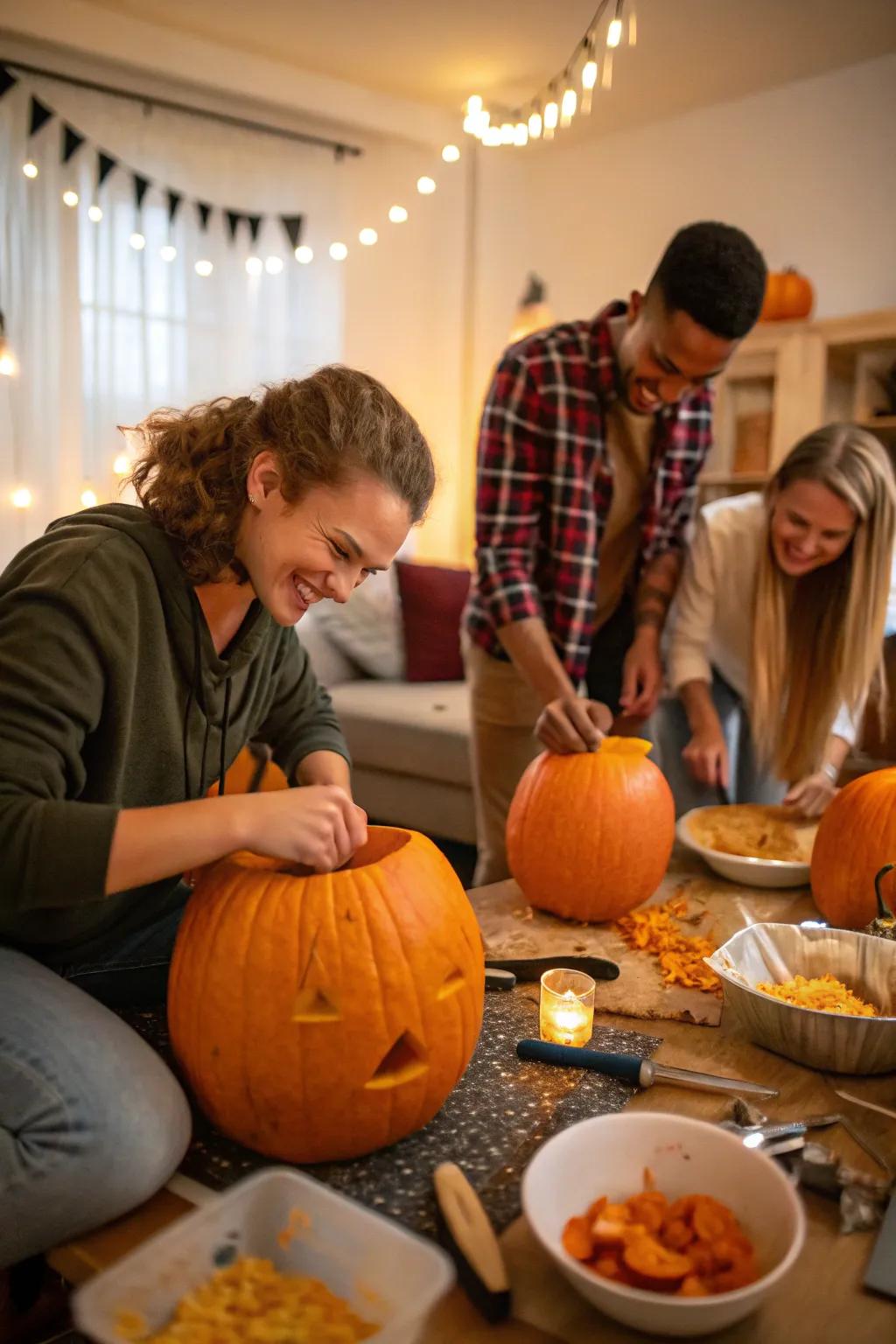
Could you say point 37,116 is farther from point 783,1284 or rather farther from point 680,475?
point 783,1284

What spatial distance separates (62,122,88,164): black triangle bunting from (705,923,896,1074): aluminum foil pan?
13.2 ft

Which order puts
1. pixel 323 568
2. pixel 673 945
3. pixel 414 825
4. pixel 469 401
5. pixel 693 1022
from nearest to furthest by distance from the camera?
pixel 323 568, pixel 693 1022, pixel 673 945, pixel 414 825, pixel 469 401

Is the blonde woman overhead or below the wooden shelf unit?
below

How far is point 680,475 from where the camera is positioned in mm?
1996

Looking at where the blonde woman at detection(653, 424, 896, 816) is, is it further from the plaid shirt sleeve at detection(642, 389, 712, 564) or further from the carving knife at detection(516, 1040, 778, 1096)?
the carving knife at detection(516, 1040, 778, 1096)

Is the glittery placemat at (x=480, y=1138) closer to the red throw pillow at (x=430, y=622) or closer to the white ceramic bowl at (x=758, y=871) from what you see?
the white ceramic bowl at (x=758, y=871)

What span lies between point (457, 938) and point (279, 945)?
0.17 meters

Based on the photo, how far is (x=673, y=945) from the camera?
1334mm

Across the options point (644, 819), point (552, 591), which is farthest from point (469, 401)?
point (644, 819)

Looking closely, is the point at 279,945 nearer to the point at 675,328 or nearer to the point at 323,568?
the point at 323,568

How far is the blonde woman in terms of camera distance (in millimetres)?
1761

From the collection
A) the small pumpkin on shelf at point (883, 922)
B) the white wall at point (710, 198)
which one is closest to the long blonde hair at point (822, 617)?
the small pumpkin on shelf at point (883, 922)

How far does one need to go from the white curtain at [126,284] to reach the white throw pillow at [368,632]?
1053 mm

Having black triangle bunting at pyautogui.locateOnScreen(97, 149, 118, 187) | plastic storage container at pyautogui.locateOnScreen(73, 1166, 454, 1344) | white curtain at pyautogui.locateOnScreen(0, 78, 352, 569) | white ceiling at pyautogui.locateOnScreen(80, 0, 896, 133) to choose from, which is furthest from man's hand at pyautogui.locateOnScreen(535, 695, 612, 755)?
black triangle bunting at pyautogui.locateOnScreen(97, 149, 118, 187)
